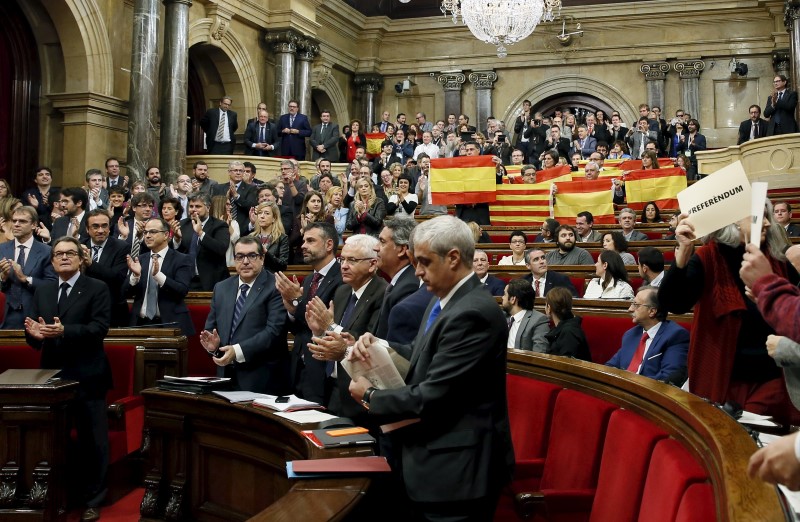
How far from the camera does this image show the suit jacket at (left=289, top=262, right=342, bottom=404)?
3.64 metres

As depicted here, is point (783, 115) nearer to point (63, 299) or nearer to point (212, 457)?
point (63, 299)

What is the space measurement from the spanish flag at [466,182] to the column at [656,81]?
8812 mm

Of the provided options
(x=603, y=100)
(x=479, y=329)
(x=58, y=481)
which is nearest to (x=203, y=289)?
(x=58, y=481)

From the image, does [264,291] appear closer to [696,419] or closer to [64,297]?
[64,297]

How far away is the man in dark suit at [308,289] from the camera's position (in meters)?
3.76

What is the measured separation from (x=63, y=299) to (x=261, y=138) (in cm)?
975

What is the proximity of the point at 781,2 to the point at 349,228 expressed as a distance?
1307 cm

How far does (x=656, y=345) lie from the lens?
4035 mm

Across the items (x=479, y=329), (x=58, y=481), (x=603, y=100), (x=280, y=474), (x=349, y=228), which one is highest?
(x=603, y=100)

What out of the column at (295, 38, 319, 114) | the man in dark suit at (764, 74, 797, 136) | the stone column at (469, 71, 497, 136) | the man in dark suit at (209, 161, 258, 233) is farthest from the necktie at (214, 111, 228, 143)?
the man in dark suit at (764, 74, 797, 136)

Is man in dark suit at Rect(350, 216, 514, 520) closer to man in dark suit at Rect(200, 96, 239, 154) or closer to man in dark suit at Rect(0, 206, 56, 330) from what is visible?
man in dark suit at Rect(0, 206, 56, 330)

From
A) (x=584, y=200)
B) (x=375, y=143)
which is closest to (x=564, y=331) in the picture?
(x=584, y=200)

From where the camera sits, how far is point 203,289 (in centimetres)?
619

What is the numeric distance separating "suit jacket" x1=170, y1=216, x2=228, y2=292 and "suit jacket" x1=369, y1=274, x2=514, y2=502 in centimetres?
421
